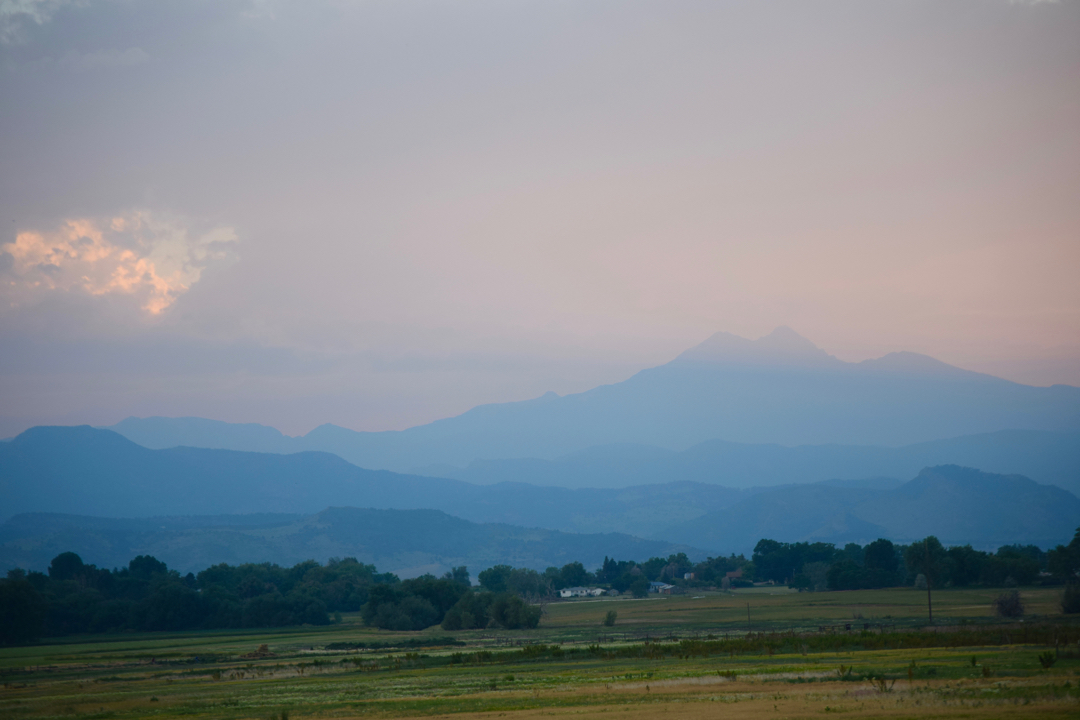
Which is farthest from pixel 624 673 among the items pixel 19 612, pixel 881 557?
pixel 881 557

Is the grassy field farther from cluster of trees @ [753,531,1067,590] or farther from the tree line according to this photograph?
cluster of trees @ [753,531,1067,590]

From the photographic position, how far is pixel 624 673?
45.9 meters

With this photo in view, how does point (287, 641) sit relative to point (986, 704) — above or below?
below

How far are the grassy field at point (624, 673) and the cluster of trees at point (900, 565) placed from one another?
20.4m

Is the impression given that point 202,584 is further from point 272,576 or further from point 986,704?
point 986,704

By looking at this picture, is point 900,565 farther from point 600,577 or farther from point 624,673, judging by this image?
point 624,673

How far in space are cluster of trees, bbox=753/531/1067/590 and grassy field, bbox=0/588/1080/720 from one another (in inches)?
805

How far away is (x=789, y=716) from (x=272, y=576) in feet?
515

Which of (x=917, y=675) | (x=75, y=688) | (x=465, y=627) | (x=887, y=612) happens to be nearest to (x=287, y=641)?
(x=465, y=627)

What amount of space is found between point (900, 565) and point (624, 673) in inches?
4785

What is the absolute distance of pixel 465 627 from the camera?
107562mm

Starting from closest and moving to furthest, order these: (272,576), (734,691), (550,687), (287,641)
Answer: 1. (734,691)
2. (550,687)
3. (287,641)
4. (272,576)

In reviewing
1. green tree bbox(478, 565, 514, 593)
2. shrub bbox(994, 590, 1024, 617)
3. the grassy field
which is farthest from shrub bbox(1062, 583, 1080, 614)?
green tree bbox(478, 565, 514, 593)

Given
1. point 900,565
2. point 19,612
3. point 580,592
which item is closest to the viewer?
point 19,612
